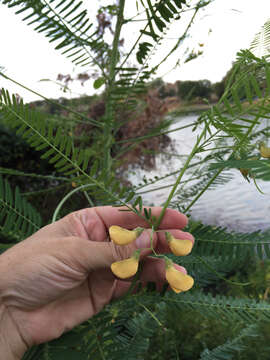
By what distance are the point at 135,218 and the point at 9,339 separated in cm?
→ 28

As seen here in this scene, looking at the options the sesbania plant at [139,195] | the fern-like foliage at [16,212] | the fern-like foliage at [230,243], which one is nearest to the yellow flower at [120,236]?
the sesbania plant at [139,195]

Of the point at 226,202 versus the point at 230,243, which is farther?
the point at 226,202

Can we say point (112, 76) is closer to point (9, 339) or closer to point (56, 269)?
point (56, 269)

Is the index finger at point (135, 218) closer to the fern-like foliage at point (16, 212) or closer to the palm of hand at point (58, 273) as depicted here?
the palm of hand at point (58, 273)

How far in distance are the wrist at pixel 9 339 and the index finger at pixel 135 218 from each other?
221 millimetres

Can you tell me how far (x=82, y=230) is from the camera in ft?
1.61

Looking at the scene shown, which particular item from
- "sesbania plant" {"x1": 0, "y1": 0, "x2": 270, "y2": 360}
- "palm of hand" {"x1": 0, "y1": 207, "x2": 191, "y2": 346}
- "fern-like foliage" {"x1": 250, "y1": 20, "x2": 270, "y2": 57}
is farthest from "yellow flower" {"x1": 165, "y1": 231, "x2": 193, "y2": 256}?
"fern-like foliage" {"x1": 250, "y1": 20, "x2": 270, "y2": 57}

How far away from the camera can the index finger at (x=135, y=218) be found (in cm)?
38

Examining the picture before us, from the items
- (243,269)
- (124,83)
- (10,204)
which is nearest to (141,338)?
(10,204)

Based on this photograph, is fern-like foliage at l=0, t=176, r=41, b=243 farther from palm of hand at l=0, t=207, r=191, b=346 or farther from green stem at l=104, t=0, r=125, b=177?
green stem at l=104, t=0, r=125, b=177

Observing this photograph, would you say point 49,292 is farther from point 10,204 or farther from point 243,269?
point 243,269

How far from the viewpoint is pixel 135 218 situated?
0.46 meters

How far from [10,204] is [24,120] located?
0.60 feet

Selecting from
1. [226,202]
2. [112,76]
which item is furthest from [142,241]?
[226,202]
